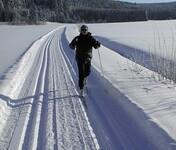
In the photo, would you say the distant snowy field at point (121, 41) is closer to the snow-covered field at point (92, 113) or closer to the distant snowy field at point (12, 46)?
the distant snowy field at point (12, 46)

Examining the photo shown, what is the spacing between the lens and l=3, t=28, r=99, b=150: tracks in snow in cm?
448

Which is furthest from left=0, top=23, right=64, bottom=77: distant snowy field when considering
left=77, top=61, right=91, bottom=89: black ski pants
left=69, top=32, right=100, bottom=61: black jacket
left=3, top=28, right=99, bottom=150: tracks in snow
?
A: left=69, top=32, right=100, bottom=61: black jacket

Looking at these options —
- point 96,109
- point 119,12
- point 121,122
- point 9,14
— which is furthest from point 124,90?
point 119,12

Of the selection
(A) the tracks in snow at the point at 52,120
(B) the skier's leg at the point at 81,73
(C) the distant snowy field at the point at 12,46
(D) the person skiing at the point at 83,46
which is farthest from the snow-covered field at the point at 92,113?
(C) the distant snowy field at the point at 12,46

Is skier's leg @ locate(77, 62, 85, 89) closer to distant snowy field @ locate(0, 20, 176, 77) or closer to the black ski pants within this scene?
the black ski pants

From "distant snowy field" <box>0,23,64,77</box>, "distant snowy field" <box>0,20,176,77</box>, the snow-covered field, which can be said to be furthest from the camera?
"distant snowy field" <box>0,23,64,77</box>

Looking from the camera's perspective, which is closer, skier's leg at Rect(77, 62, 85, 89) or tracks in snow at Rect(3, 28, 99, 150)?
tracks in snow at Rect(3, 28, 99, 150)

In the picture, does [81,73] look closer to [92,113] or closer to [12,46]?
[92,113]

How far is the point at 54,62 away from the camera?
12750 millimetres

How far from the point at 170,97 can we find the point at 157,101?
1.25 feet

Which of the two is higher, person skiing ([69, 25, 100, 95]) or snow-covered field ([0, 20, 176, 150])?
person skiing ([69, 25, 100, 95])

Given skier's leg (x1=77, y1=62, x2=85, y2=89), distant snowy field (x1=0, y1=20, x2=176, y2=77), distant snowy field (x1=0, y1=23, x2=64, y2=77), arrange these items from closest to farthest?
skier's leg (x1=77, y1=62, x2=85, y2=89) < distant snowy field (x1=0, y1=20, x2=176, y2=77) < distant snowy field (x1=0, y1=23, x2=64, y2=77)

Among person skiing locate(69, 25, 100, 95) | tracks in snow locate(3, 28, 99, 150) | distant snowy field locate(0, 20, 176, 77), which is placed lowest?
tracks in snow locate(3, 28, 99, 150)

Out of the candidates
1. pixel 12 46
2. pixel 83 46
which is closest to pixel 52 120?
pixel 83 46
